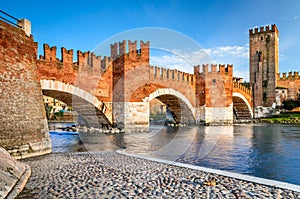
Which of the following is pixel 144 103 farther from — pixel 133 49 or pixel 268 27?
pixel 268 27

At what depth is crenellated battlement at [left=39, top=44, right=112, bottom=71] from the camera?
12539 millimetres

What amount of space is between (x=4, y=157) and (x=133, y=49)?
12.8 metres

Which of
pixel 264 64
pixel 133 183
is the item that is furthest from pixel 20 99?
pixel 264 64

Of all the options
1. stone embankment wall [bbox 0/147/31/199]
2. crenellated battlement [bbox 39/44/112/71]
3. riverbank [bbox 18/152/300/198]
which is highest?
crenellated battlement [bbox 39/44/112/71]

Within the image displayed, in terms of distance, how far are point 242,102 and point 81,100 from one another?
1101 inches

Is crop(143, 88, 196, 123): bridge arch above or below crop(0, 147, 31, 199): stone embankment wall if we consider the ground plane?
above

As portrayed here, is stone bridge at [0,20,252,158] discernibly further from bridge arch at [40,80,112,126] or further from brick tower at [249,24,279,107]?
brick tower at [249,24,279,107]

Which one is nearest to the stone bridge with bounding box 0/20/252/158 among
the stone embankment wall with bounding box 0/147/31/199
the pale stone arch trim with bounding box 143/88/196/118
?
the pale stone arch trim with bounding box 143/88/196/118

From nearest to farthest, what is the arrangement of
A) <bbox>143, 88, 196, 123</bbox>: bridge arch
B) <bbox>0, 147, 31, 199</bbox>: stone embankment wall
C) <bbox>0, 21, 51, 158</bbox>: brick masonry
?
1. <bbox>0, 147, 31, 199</bbox>: stone embankment wall
2. <bbox>0, 21, 51, 158</bbox>: brick masonry
3. <bbox>143, 88, 196, 123</bbox>: bridge arch

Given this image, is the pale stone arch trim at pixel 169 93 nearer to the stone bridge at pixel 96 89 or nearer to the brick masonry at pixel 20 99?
the stone bridge at pixel 96 89

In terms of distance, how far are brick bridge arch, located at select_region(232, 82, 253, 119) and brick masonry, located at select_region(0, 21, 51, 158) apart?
2725cm

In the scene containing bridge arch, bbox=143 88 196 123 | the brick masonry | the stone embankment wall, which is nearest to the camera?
the stone embankment wall

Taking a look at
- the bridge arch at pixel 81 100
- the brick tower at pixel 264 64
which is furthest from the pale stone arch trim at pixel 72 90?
the brick tower at pixel 264 64

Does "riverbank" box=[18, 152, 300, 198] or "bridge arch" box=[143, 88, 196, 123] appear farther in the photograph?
"bridge arch" box=[143, 88, 196, 123]
